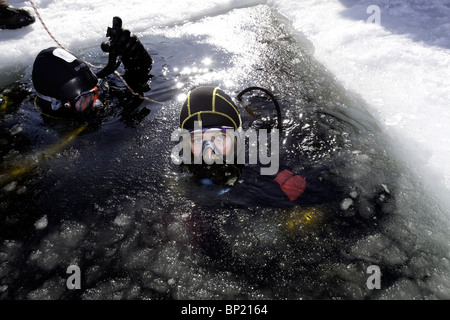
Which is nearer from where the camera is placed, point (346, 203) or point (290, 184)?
point (346, 203)

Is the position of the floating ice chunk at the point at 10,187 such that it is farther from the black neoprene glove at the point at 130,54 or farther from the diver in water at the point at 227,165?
the black neoprene glove at the point at 130,54

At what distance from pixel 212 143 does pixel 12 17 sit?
926 cm

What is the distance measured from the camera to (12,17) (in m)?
8.76

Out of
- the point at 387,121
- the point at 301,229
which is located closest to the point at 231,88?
the point at 387,121

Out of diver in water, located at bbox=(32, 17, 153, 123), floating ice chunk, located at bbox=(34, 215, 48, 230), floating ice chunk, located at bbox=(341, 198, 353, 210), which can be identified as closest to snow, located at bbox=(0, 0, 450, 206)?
floating ice chunk, located at bbox=(341, 198, 353, 210)

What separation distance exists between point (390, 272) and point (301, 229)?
1.11m

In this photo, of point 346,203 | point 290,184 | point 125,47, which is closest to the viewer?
point 346,203

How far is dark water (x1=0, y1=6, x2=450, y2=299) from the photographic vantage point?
3.13 meters

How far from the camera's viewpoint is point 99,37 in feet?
28.4

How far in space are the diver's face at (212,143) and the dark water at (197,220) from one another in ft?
1.77

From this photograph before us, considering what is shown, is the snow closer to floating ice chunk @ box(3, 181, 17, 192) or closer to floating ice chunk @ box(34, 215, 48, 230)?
floating ice chunk @ box(3, 181, 17, 192)

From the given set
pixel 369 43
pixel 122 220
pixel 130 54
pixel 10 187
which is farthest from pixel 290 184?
pixel 369 43

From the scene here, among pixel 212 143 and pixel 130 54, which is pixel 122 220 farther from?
pixel 130 54

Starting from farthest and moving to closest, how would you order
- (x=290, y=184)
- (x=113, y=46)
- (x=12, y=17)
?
(x=12, y=17)
(x=113, y=46)
(x=290, y=184)
